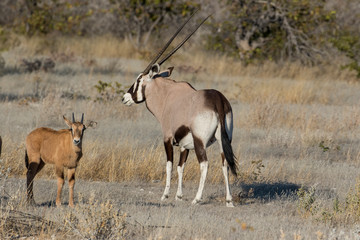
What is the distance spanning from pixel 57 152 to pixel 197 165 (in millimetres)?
3037

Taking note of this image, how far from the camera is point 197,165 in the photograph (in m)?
9.82

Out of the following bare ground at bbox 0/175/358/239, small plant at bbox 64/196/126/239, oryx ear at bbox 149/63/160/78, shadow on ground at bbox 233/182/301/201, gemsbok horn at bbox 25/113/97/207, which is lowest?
shadow on ground at bbox 233/182/301/201

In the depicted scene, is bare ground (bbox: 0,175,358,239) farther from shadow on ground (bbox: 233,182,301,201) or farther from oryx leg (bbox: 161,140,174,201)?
oryx leg (bbox: 161,140,174,201)

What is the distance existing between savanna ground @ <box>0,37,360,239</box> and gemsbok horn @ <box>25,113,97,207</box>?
34 cm

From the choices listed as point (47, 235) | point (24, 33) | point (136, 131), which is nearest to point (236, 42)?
point (24, 33)

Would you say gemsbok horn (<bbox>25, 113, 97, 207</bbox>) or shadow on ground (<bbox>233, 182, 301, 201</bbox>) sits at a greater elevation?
gemsbok horn (<bbox>25, 113, 97, 207</bbox>)

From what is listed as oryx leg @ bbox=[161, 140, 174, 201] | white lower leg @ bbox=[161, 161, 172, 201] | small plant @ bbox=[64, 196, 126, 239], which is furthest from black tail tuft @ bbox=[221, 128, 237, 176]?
small plant @ bbox=[64, 196, 126, 239]

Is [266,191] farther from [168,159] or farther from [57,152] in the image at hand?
[57,152]

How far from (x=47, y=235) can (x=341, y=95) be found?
45.5 feet

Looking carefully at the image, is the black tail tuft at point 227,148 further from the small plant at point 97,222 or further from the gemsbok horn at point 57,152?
the small plant at point 97,222

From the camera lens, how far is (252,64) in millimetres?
23203

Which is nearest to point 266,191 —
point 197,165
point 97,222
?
point 197,165

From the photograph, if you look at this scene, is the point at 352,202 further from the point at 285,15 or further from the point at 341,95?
the point at 285,15

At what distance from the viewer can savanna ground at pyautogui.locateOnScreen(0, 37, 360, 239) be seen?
6.36 metres
